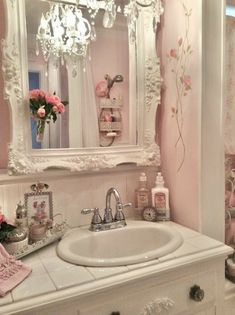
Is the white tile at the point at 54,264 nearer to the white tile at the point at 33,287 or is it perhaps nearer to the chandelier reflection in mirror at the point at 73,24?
the white tile at the point at 33,287

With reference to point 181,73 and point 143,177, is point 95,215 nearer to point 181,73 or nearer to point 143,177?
point 143,177

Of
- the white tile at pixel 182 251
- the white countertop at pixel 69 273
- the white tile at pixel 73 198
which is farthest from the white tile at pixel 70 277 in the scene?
the white tile at pixel 73 198

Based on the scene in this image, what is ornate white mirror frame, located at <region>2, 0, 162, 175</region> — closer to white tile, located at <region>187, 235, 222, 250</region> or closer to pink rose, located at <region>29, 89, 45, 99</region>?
pink rose, located at <region>29, 89, 45, 99</region>

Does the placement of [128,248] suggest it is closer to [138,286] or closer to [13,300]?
[138,286]

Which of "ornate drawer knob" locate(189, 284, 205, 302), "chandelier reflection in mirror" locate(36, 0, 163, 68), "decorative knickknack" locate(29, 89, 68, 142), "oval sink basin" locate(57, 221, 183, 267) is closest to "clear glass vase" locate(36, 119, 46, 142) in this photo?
"decorative knickknack" locate(29, 89, 68, 142)

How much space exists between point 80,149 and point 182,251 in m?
0.58

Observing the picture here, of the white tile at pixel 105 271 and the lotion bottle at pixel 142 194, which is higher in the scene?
the lotion bottle at pixel 142 194

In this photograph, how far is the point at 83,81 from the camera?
4.08 ft

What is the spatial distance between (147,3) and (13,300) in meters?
1.26

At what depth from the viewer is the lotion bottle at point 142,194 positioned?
1.35 m

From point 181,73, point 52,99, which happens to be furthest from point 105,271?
point 181,73

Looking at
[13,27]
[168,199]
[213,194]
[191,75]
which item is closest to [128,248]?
[168,199]

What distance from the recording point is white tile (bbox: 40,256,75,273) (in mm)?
885

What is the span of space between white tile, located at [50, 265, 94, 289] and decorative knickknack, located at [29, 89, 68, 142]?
1.76 feet
